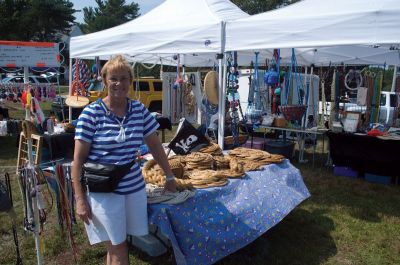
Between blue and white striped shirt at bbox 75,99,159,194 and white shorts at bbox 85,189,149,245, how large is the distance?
0.18ft

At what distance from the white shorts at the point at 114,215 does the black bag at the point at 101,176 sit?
56mm

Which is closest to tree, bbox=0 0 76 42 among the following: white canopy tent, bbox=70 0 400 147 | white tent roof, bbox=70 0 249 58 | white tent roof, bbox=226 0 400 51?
white tent roof, bbox=70 0 249 58

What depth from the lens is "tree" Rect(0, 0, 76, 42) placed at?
30.2 metres

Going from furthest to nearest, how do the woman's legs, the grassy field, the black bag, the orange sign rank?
the orange sign < the grassy field < the woman's legs < the black bag

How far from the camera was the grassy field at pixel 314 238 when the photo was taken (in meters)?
3.26

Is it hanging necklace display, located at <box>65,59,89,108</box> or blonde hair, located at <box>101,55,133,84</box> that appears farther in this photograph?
hanging necklace display, located at <box>65,59,89,108</box>

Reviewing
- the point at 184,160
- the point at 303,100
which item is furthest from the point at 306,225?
the point at 303,100

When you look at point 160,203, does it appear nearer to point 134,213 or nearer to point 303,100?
point 134,213

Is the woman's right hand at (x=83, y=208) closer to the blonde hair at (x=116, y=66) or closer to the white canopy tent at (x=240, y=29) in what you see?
the blonde hair at (x=116, y=66)

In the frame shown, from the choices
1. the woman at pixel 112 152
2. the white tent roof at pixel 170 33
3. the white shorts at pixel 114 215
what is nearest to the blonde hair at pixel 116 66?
the woman at pixel 112 152

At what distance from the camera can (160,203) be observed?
262 centimetres

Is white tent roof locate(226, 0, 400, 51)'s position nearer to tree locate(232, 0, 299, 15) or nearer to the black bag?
the black bag

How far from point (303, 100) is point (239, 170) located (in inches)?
224

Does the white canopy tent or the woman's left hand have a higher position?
the white canopy tent
